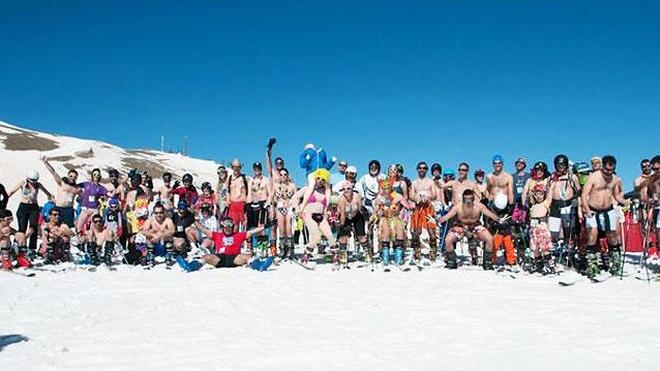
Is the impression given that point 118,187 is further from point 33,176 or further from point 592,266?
point 592,266

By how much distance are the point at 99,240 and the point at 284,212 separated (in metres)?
3.34

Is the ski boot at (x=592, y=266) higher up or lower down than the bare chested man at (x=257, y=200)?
lower down

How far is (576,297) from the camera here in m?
6.26

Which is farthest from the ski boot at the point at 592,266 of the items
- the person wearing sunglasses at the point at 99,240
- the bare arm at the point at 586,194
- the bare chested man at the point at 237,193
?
the person wearing sunglasses at the point at 99,240

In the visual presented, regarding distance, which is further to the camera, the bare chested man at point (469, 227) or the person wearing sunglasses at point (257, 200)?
the person wearing sunglasses at point (257, 200)

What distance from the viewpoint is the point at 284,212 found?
9945mm

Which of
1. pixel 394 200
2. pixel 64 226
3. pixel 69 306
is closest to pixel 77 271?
pixel 64 226

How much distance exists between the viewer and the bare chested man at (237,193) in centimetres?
1051

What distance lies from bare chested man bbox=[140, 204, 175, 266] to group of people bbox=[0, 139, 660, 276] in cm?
2

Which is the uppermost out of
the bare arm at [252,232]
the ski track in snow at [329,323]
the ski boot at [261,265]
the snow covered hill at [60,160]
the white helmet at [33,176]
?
the snow covered hill at [60,160]

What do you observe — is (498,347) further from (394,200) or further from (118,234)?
(118,234)

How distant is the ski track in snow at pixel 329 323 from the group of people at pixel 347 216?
116 centimetres

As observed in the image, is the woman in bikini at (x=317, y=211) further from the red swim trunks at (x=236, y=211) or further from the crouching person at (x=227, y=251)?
the red swim trunks at (x=236, y=211)

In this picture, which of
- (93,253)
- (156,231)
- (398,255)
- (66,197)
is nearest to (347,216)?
(398,255)
